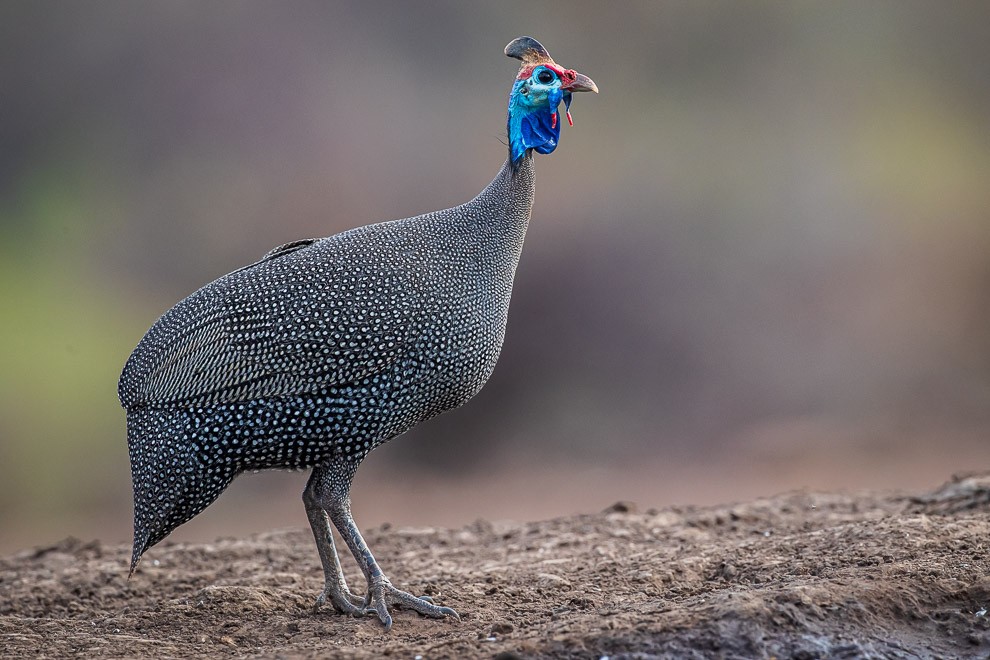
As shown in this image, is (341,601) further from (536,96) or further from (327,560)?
(536,96)

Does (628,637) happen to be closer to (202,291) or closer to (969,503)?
(202,291)

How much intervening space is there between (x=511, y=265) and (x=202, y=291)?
4.78 feet

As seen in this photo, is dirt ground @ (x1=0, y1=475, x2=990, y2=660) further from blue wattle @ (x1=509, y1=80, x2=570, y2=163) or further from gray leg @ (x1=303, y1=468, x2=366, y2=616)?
blue wattle @ (x1=509, y1=80, x2=570, y2=163)

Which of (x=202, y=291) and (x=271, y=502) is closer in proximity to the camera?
(x=202, y=291)

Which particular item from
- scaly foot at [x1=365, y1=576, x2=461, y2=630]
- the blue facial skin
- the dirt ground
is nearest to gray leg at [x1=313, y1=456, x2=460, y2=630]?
scaly foot at [x1=365, y1=576, x2=461, y2=630]

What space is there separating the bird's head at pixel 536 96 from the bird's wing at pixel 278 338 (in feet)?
3.18

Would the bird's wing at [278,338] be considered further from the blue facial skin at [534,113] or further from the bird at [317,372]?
the blue facial skin at [534,113]

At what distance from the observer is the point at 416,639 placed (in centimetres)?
440

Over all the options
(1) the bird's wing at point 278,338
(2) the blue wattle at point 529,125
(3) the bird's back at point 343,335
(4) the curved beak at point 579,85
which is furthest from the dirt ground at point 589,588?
(4) the curved beak at point 579,85

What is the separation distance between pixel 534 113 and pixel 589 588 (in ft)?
7.47

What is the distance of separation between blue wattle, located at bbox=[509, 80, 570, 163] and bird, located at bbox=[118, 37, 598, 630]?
0.58 metres

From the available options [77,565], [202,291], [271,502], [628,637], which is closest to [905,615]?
[628,637]

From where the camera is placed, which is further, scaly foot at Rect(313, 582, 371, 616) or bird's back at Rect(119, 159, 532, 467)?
scaly foot at Rect(313, 582, 371, 616)

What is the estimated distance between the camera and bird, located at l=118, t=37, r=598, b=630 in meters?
4.68
